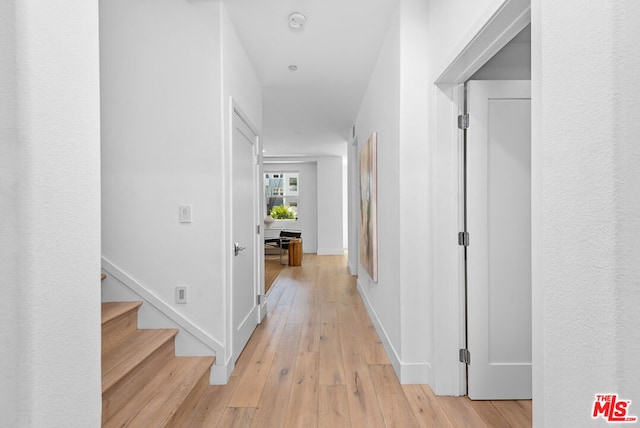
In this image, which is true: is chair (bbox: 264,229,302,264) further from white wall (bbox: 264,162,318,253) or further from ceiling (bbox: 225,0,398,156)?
ceiling (bbox: 225,0,398,156)

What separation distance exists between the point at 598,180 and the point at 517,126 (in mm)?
1487

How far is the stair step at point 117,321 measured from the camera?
6.79 feet

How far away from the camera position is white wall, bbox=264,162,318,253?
9.77m

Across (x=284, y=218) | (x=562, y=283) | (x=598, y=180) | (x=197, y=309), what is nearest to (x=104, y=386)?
(x=197, y=309)

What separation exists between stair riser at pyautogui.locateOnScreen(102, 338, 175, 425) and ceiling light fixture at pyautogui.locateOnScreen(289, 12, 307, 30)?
8.15ft

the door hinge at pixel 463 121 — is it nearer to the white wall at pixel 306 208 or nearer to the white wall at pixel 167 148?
the white wall at pixel 167 148

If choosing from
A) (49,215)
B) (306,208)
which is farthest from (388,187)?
(306,208)

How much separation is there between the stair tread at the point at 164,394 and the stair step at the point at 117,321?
343mm

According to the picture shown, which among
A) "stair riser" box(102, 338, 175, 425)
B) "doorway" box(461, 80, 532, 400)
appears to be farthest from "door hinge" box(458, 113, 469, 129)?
"stair riser" box(102, 338, 175, 425)

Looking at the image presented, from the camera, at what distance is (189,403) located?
2.05 metres

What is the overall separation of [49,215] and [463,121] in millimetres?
2155

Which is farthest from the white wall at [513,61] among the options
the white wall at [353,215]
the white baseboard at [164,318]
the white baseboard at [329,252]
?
the white baseboard at [329,252]

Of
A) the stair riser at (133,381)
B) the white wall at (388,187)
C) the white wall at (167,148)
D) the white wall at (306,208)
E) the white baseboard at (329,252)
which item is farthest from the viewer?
the white wall at (306,208)

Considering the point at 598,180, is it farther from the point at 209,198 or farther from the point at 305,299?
the point at 305,299
